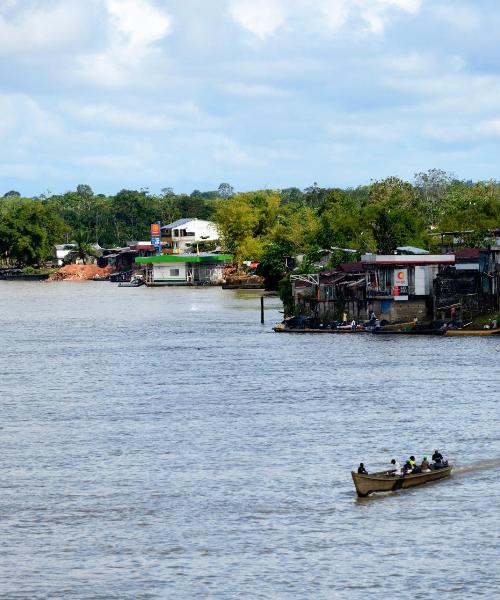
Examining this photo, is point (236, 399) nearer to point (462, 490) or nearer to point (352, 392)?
point (352, 392)

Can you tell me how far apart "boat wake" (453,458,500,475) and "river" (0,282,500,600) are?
0.19 meters

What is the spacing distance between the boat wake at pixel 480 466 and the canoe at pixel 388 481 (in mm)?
1958

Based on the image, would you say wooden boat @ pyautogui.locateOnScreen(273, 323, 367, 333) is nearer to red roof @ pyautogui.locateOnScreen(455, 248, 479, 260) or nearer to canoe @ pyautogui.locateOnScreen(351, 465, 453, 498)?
red roof @ pyautogui.locateOnScreen(455, 248, 479, 260)

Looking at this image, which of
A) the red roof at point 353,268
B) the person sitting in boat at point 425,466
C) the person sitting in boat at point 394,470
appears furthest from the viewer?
the red roof at point 353,268

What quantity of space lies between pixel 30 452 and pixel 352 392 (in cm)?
2780

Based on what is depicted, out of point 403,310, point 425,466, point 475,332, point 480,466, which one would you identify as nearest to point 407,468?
point 425,466

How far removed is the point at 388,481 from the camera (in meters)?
58.7

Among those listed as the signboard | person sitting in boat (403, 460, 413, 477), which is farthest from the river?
the signboard

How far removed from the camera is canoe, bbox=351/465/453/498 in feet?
190

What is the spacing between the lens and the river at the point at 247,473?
4956 centimetres

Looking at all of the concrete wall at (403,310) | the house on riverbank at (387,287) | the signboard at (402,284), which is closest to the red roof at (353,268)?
the house on riverbank at (387,287)

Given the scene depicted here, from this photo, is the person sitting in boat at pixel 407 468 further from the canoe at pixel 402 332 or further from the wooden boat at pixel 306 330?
the wooden boat at pixel 306 330

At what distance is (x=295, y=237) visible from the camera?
647 feet

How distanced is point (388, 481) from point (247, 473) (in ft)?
27.6
